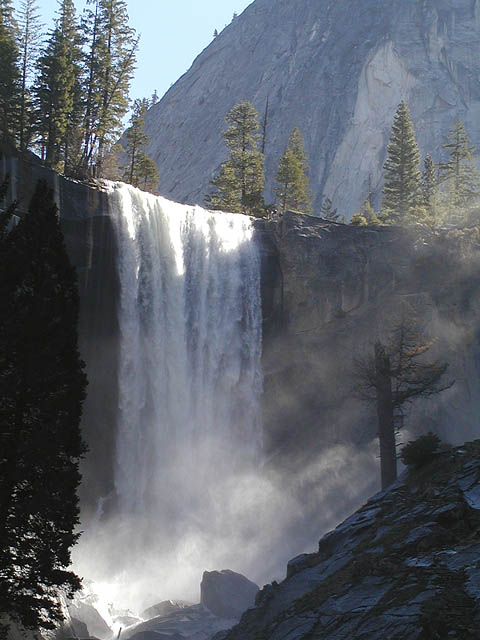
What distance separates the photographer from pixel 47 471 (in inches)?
584

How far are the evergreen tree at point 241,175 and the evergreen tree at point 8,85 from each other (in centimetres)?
1688

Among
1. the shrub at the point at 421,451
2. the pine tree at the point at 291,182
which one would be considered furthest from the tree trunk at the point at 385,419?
the pine tree at the point at 291,182

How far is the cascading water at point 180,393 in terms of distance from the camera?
112 ft

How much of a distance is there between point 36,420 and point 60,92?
29.5 metres

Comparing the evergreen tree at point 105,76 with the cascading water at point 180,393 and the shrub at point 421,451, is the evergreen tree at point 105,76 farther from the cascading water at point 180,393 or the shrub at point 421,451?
the shrub at point 421,451

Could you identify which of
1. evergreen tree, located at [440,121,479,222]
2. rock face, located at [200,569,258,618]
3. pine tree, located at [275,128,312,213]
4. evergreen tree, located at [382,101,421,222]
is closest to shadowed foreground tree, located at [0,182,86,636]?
rock face, located at [200,569,258,618]

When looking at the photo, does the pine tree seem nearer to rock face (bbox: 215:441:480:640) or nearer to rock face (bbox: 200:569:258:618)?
rock face (bbox: 200:569:258:618)

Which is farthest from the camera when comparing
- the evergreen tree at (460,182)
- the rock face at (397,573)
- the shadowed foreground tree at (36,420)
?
the evergreen tree at (460,182)

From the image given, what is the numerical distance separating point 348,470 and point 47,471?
2687cm

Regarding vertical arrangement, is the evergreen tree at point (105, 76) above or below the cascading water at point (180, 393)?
above

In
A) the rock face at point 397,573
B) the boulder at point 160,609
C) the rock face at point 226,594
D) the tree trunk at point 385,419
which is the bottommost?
the boulder at point 160,609

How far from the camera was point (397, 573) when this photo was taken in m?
12.2

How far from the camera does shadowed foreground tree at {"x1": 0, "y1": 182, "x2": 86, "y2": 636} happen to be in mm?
14281

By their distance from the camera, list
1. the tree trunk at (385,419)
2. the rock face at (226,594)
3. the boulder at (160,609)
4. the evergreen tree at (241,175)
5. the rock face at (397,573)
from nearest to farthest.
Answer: the rock face at (397,573) < the tree trunk at (385,419) < the rock face at (226,594) < the boulder at (160,609) < the evergreen tree at (241,175)
